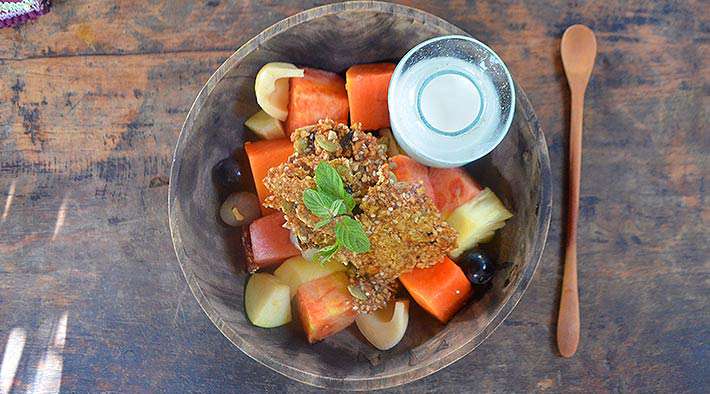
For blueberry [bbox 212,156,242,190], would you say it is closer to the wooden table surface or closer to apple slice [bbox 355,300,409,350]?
the wooden table surface

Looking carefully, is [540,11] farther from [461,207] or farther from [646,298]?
[646,298]

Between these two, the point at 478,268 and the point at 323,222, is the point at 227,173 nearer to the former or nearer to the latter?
the point at 323,222

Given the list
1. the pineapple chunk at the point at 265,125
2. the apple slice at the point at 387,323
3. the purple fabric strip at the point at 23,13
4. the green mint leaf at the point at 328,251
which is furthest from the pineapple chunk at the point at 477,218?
the purple fabric strip at the point at 23,13

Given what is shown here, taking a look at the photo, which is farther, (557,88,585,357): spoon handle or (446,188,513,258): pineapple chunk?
(557,88,585,357): spoon handle

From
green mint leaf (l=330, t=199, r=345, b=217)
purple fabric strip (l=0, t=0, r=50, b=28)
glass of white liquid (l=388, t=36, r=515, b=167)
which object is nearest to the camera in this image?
green mint leaf (l=330, t=199, r=345, b=217)

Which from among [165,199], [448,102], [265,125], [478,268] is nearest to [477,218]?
[478,268]

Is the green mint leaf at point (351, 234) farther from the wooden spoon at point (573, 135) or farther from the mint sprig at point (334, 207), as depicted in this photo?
the wooden spoon at point (573, 135)

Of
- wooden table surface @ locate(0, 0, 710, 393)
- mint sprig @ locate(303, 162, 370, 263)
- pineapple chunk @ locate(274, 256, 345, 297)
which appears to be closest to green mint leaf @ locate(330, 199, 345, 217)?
mint sprig @ locate(303, 162, 370, 263)
